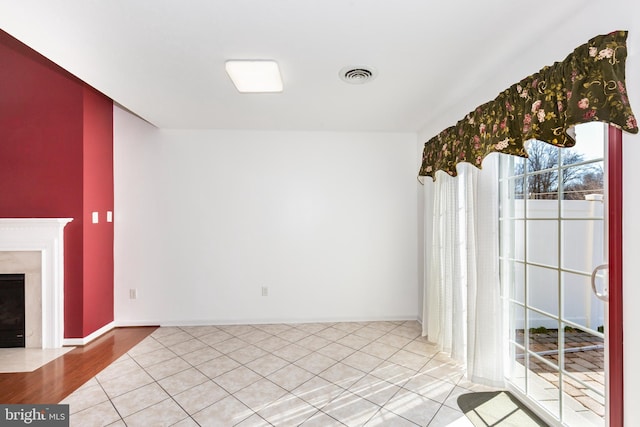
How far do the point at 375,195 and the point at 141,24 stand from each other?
9.83ft

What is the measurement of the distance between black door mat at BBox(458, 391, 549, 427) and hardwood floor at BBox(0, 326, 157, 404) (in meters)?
3.03

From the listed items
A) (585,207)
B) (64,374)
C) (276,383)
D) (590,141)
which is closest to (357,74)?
(590,141)

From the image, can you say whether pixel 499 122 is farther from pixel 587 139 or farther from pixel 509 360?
pixel 509 360

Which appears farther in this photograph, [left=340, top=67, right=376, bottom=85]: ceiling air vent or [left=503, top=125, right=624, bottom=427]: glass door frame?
[left=340, top=67, right=376, bottom=85]: ceiling air vent

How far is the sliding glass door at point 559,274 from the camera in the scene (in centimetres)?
167

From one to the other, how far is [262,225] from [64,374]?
2.33 metres

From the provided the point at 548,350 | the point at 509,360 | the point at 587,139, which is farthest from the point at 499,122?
the point at 509,360

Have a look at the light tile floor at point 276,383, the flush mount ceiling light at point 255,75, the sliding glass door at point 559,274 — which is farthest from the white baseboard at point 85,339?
the sliding glass door at point 559,274

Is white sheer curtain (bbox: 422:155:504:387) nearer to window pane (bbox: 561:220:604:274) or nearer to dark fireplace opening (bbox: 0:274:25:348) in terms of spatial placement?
window pane (bbox: 561:220:604:274)

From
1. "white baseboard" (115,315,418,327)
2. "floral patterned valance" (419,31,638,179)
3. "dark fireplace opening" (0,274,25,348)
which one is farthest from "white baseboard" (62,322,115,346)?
"floral patterned valance" (419,31,638,179)

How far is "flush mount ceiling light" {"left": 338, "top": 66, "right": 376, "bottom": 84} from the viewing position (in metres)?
2.24

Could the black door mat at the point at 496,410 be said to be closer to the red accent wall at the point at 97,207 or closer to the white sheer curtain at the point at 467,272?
the white sheer curtain at the point at 467,272

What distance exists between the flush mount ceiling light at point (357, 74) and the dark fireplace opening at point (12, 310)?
3.84m

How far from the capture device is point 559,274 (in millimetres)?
1906
